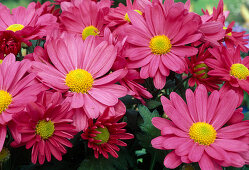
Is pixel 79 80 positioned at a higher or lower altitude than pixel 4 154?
higher

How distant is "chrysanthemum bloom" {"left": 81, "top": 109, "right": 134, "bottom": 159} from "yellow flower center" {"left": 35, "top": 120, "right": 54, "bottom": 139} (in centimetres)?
6

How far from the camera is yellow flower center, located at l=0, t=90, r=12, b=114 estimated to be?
0.59 meters

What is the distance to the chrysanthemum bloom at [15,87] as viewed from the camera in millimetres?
579

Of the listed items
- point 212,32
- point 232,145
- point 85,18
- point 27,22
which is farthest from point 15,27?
point 232,145

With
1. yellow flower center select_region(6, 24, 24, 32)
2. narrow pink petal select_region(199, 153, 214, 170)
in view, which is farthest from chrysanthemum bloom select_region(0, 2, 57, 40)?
narrow pink petal select_region(199, 153, 214, 170)

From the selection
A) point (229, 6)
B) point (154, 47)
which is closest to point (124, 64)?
point (154, 47)

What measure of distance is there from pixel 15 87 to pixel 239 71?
0.52 metres

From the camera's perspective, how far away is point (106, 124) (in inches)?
23.6

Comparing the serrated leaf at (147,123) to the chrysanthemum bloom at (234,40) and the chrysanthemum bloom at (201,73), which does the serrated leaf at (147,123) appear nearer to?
the chrysanthemum bloom at (201,73)

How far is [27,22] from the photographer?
33.3 inches

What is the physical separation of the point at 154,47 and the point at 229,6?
10.6 ft

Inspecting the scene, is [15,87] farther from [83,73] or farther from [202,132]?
[202,132]

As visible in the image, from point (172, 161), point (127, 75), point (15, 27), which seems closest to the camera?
point (172, 161)

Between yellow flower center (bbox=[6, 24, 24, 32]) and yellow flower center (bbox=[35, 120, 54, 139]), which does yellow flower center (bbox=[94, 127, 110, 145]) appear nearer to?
yellow flower center (bbox=[35, 120, 54, 139])
